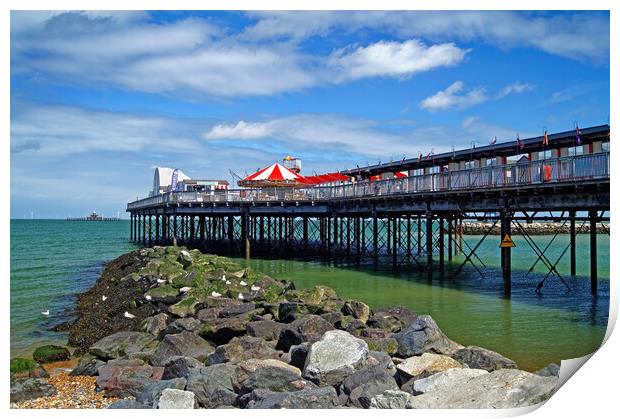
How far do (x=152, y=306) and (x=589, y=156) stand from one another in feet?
42.8

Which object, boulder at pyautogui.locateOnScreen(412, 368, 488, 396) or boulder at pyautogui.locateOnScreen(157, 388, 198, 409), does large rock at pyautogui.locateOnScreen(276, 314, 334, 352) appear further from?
boulder at pyautogui.locateOnScreen(157, 388, 198, 409)

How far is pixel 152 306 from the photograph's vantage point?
17.7 metres

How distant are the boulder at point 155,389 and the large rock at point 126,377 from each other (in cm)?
27

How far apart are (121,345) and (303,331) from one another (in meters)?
4.05

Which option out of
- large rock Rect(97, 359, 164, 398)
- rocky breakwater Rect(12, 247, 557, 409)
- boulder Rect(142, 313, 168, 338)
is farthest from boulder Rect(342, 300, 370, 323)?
large rock Rect(97, 359, 164, 398)

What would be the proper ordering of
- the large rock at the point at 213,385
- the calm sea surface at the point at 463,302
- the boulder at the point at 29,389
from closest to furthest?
the large rock at the point at 213,385, the boulder at the point at 29,389, the calm sea surface at the point at 463,302

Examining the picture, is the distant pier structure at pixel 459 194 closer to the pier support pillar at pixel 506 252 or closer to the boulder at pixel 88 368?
the pier support pillar at pixel 506 252

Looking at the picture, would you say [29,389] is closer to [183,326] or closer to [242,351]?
[242,351]

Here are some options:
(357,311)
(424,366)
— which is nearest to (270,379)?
(424,366)

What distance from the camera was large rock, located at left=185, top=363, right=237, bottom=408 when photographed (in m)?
9.50

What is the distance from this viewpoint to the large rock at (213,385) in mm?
9500

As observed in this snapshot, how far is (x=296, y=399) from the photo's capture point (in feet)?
29.1

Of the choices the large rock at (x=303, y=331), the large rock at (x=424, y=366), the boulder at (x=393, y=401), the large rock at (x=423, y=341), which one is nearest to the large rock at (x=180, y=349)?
the large rock at (x=303, y=331)

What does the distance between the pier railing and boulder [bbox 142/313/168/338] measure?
1175 cm
